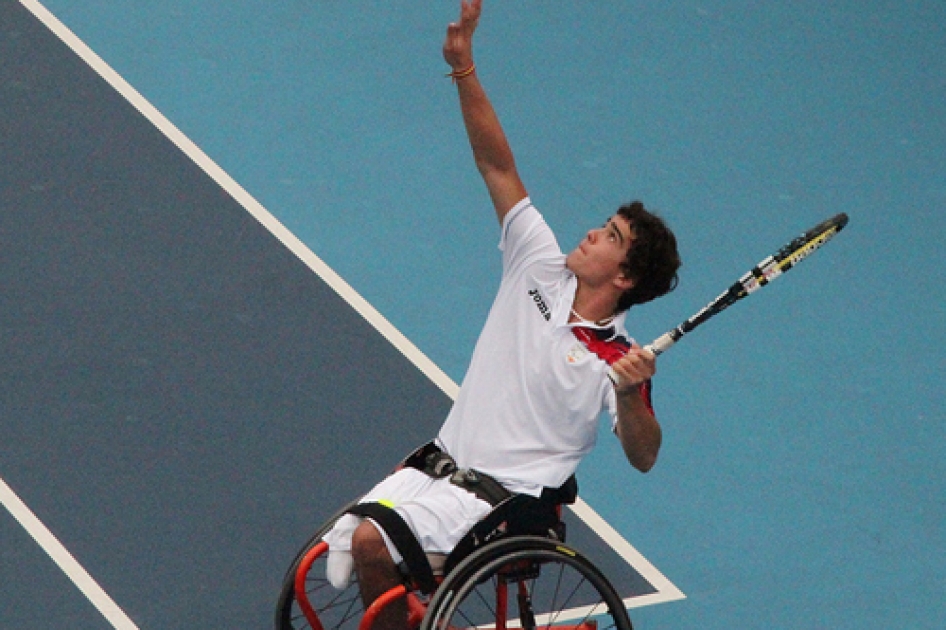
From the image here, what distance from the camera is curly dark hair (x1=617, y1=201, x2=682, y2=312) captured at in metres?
5.23

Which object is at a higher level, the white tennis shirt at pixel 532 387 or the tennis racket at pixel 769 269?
the tennis racket at pixel 769 269

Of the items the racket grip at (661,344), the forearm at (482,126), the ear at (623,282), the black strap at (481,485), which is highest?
the forearm at (482,126)

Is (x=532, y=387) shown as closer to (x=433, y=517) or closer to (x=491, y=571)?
(x=433, y=517)

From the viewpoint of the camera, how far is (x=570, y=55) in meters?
9.56

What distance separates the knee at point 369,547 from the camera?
5055 millimetres

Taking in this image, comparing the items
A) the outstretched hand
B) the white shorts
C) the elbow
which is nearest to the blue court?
the white shorts

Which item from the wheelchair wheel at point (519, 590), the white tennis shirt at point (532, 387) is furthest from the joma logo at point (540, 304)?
the wheelchair wheel at point (519, 590)

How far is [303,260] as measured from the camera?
7805mm

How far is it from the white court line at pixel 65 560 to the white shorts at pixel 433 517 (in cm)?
100

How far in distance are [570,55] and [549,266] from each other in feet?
14.5

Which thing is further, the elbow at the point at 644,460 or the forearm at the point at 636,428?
the elbow at the point at 644,460

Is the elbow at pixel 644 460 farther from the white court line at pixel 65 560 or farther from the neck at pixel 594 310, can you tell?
the white court line at pixel 65 560

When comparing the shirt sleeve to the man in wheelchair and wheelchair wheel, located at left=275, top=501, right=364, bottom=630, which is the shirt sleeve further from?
wheelchair wheel, located at left=275, top=501, right=364, bottom=630

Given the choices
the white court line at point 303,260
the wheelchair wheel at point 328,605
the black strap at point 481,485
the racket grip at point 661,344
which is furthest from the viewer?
the white court line at point 303,260
